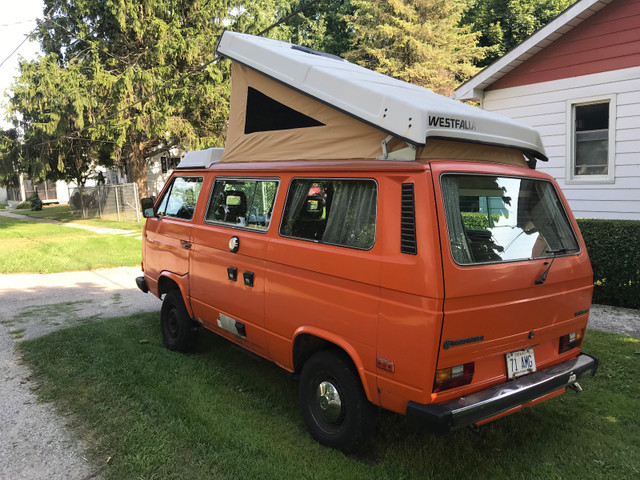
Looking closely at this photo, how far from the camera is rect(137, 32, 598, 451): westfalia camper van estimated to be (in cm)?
280

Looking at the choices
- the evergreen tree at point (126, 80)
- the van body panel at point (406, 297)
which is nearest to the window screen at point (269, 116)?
the van body panel at point (406, 297)

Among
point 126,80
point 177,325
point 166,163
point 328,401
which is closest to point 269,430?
point 328,401

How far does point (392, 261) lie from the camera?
2.90 meters

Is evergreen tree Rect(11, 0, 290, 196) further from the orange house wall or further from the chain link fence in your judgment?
the orange house wall

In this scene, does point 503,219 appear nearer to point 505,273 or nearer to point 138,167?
point 505,273

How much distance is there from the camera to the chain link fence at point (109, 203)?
22.2m

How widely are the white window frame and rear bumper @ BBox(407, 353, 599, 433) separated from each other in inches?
234

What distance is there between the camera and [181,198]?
546 cm

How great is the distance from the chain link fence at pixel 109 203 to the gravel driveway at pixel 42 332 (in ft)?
39.6

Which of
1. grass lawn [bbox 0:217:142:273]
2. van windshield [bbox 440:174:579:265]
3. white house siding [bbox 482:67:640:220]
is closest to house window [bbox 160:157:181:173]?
grass lawn [bbox 0:217:142:273]

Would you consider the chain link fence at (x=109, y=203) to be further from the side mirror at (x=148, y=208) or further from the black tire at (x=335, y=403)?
the black tire at (x=335, y=403)

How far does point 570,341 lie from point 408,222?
1.69 m

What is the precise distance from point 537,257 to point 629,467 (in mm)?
1514

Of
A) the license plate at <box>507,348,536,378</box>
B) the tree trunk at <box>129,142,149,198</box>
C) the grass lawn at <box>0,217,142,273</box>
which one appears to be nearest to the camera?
the license plate at <box>507,348,536,378</box>
